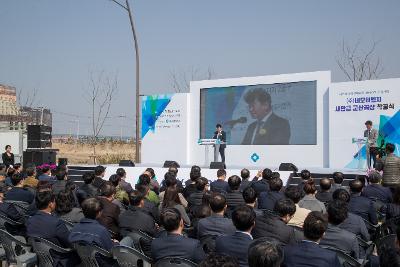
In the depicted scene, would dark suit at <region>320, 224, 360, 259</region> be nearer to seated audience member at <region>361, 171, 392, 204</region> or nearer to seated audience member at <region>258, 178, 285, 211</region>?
seated audience member at <region>258, 178, 285, 211</region>

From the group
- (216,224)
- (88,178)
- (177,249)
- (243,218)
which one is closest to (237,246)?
(243,218)

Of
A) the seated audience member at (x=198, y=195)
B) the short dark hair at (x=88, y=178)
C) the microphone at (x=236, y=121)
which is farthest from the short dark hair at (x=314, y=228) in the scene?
the microphone at (x=236, y=121)

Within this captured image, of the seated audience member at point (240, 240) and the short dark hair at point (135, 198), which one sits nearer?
the seated audience member at point (240, 240)

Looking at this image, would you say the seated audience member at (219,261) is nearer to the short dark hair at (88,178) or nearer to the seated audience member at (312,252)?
the seated audience member at (312,252)

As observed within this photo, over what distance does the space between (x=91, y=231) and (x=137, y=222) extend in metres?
0.85

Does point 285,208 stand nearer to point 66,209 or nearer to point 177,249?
point 177,249

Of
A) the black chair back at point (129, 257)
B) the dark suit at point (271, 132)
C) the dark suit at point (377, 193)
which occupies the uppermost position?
the dark suit at point (271, 132)

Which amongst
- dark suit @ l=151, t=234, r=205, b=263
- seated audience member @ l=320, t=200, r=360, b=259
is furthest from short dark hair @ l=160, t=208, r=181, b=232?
seated audience member @ l=320, t=200, r=360, b=259

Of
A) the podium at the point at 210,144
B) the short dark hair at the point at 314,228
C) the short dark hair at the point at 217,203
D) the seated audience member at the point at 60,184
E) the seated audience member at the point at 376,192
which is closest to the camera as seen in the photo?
the short dark hair at the point at 314,228

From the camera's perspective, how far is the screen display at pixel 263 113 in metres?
16.3

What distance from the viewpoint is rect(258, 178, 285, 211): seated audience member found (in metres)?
6.54

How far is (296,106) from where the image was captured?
16500mm

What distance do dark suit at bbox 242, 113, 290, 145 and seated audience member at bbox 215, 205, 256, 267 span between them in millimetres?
12930

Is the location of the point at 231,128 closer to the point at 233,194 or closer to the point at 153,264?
the point at 233,194
